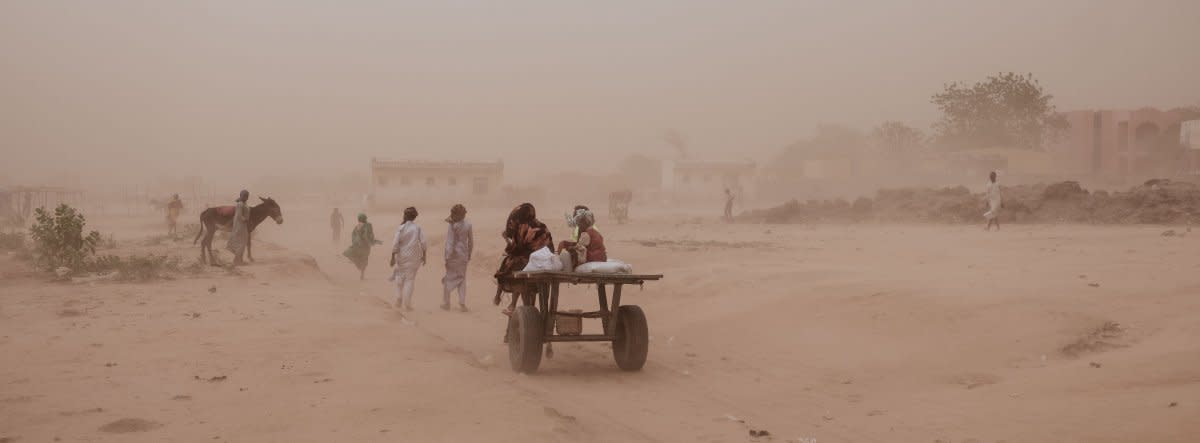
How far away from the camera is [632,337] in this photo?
27.8ft

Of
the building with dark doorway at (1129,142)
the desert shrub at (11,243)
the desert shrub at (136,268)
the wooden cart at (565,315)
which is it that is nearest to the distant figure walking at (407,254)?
the desert shrub at (136,268)

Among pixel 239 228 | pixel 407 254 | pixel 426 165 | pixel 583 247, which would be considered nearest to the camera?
pixel 583 247

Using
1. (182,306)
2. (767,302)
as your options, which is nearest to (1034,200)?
(767,302)

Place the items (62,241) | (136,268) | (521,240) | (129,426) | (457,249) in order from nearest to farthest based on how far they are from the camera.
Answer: (129,426) → (521,240) → (457,249) → (136,268) → (62,241)

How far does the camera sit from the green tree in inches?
2192

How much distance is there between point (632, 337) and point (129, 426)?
4.43 meters

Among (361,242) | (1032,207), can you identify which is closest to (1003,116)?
(1032,207)

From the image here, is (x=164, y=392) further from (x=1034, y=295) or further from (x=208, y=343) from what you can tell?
(x=1034, y=295)

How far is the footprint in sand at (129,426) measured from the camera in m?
5.58

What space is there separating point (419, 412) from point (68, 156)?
431ft

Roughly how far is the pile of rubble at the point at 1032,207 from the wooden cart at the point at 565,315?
Result: 1935cm

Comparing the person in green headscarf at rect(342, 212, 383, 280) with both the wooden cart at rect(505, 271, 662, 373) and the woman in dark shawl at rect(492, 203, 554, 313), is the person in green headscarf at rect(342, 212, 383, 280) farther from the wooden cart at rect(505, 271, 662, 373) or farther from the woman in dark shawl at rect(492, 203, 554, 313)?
the wooden cart at rect(505, 271, 662, 373)

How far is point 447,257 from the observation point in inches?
504

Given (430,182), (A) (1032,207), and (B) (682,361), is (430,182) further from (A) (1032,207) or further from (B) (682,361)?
(B) (682,361)
